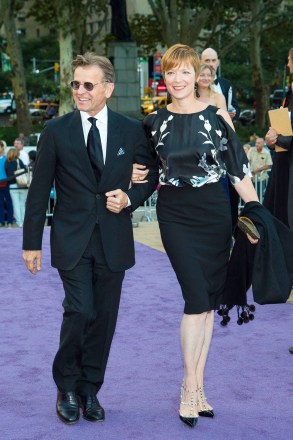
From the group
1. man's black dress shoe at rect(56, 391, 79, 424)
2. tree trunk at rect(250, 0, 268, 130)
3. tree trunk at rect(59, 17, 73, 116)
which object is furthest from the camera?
tree trunk at rect(250, 0, 268, 130)

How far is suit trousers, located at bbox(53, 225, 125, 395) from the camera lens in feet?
18.4

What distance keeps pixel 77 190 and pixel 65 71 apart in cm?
3462

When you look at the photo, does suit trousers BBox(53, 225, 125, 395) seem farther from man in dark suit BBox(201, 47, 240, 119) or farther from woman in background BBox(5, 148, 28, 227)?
woman in background BBox(5, 148, 28, 227)

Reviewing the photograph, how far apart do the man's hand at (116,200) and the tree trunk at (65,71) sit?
110ft

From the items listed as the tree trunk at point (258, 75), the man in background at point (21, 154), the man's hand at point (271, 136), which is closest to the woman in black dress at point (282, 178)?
the man's hand at point (271, 136)

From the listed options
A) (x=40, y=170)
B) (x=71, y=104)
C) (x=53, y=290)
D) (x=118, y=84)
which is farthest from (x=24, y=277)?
(x=71, y=104)

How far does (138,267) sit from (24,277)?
Result: 142cm

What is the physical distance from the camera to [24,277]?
11.2 metres

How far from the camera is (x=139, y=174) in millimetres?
5754

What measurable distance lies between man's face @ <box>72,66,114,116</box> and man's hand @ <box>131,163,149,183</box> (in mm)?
443

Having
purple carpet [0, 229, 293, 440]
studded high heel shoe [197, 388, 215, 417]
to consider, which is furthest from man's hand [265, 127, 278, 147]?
studded high heel shoe [197, 388, 215, 417]

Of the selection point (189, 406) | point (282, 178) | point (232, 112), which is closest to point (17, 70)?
point (232, 112)

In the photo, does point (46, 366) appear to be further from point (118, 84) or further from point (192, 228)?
point (118, 84)

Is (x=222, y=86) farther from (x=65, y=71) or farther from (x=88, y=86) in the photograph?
(x=65, y=71)
